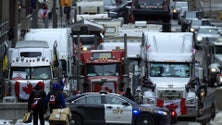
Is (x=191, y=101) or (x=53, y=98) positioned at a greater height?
(x=53, y=98)

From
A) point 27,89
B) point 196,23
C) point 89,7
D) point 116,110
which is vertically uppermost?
point 116,110

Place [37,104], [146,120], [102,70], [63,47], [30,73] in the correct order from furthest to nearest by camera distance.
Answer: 1. [63,47]
2. [102,70]
3. [30,73]
4. [146,120]
5. [37,104]

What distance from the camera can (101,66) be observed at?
116ft

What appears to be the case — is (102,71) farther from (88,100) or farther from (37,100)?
(37,100)

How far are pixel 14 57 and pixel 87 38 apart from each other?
13316mm

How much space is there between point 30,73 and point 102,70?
2944 millimetres

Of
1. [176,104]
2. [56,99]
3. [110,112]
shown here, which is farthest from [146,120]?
[56,99]

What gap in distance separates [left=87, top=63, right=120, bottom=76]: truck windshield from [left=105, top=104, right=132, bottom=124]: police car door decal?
6.46m

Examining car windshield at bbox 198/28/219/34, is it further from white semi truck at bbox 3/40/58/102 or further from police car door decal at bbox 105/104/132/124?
police car door decal at bbox 105/104/132/124

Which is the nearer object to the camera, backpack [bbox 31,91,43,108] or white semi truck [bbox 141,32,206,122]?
backpack [bbox 31,91,43,108]

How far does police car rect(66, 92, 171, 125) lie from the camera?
28.9m

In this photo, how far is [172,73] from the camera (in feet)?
112

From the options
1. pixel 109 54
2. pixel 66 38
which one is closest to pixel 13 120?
pixel 109 54

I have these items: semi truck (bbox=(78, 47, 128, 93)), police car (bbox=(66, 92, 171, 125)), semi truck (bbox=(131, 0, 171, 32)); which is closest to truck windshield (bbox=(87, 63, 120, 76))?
semi truck (bbox=(78, 47, 128, 93))
